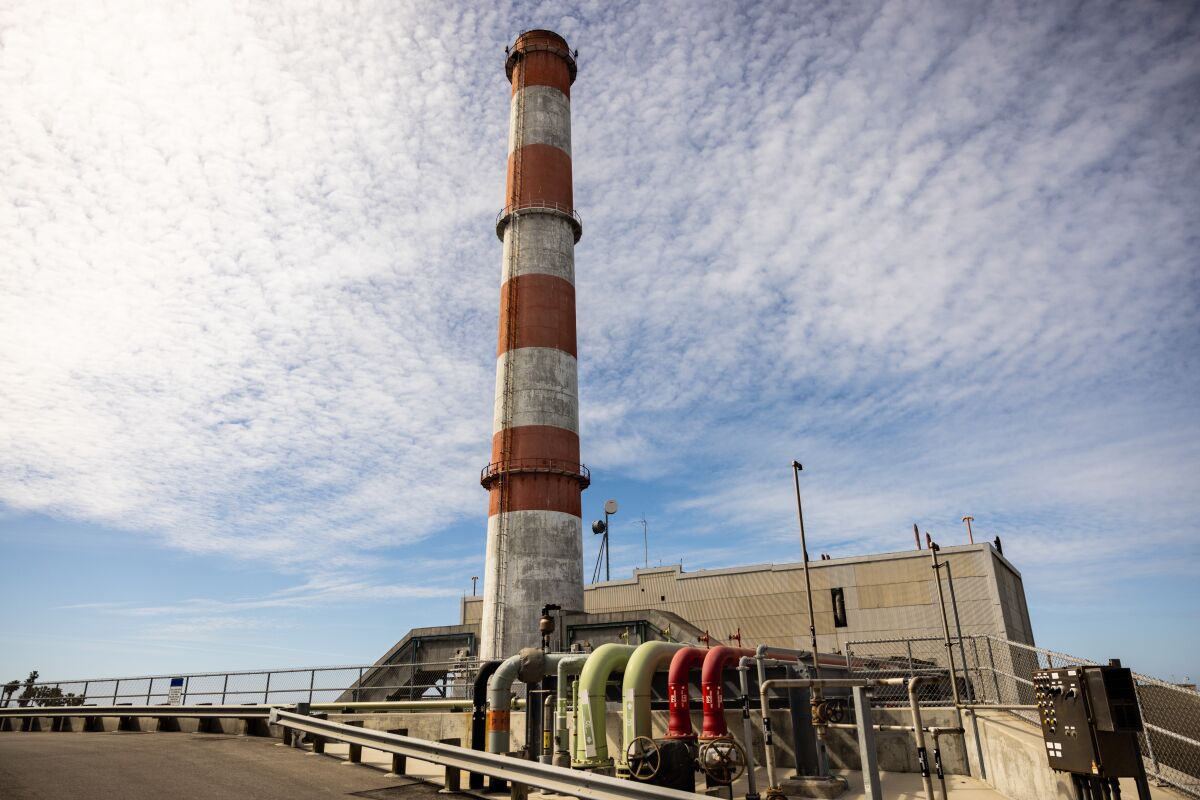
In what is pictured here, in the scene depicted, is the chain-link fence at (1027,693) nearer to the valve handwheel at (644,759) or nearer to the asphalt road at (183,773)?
the valve handwheel at (644,759)

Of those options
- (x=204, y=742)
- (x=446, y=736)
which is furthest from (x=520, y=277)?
(x=204, y=742)

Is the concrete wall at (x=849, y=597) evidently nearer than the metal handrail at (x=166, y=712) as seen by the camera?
No

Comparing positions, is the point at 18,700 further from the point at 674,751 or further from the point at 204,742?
the point at 674,751

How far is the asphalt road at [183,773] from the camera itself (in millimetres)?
9238

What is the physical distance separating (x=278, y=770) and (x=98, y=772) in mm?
2556

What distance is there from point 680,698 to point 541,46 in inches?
1361

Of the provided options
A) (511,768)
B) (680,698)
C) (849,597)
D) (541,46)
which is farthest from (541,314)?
(849,597)

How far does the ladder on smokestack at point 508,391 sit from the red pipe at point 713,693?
47.2 ft

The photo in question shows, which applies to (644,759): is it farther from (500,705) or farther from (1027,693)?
(1027,693)

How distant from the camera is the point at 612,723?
1591 centimetres

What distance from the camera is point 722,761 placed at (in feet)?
38.8

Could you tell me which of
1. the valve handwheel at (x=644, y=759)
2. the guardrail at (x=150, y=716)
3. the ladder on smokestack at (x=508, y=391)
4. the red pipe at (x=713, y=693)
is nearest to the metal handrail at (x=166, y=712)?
the guardrail at (x=150, y=716)

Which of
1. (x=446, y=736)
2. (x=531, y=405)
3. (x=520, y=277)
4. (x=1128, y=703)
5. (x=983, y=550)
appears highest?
(x=520, y=277)

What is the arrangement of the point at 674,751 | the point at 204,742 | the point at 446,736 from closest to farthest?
the point at 674,751
the point at 204,742
the point at 446,736
